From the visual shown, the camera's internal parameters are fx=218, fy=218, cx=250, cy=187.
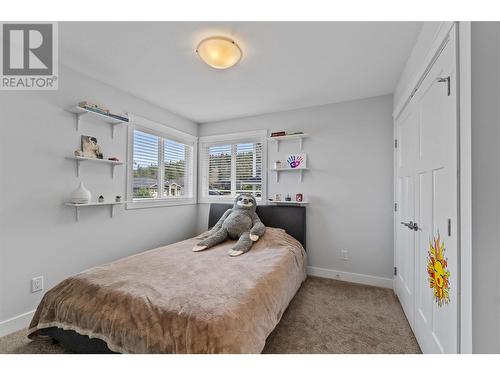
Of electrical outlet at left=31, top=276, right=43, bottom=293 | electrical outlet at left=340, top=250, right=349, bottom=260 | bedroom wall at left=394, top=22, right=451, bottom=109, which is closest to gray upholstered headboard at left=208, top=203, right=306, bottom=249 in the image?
electrical outlet at left=340, top=250, right=349, bottom=260

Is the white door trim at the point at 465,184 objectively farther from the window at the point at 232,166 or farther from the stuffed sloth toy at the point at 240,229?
the window at the point at 232,166

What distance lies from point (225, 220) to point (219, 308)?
168 centimetres

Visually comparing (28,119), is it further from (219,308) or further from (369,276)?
(369,276)

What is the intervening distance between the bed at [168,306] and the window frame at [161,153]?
3.42ft

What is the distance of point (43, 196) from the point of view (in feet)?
6.49

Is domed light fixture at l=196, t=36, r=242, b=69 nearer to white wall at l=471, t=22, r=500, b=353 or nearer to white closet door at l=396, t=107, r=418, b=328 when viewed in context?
white wall at l=471, t=22, r=500, b=353

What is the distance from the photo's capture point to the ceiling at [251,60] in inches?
63.9

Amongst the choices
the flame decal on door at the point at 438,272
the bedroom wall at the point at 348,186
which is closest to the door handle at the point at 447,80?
the flame decal on door at the point at 438,272

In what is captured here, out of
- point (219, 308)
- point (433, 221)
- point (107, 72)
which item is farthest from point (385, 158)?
point (107, 72)

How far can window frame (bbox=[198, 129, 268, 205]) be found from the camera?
11.2 feet

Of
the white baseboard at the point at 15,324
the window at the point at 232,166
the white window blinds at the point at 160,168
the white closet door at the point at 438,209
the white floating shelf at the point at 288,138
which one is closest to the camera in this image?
the white closet door at the point at 438,209

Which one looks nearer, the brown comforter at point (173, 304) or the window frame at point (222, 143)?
the brown comforter at point (173, 304)

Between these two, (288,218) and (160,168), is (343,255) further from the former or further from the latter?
(160,168)

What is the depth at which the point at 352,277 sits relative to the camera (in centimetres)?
284
